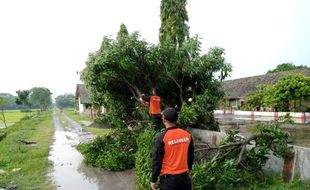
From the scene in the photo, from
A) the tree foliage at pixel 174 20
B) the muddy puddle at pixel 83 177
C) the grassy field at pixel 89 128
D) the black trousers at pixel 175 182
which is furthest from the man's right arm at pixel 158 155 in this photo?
the tree foliage at pixel 174 20

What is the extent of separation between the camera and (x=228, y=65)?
38.6 ft

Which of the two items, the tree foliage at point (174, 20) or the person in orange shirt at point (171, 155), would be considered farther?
the tree foliage at point (174, 20)

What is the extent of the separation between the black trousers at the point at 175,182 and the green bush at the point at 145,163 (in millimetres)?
2378

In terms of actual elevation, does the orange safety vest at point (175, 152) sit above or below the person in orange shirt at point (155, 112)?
below

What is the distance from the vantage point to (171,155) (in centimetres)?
446

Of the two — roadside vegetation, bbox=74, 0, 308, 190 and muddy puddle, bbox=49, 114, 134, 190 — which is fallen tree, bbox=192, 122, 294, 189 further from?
muddy puddle, bbox=49, 114, 134, 190

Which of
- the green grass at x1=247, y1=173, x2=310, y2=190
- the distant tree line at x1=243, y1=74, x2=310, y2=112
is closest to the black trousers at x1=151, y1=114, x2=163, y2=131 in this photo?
the green grass at x1=247, y1=173, x2=310, y2=190

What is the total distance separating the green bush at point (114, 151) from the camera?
1034 cm

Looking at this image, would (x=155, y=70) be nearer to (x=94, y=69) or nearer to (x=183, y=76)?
(x=183, y=76)

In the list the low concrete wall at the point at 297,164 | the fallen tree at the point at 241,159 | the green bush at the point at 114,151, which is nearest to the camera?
the low concrete wall at the point at 297,164

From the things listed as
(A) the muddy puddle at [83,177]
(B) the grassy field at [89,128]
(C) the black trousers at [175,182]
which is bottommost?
(A) the muddy puddle at [83,177]

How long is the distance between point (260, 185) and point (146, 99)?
5.74 metres

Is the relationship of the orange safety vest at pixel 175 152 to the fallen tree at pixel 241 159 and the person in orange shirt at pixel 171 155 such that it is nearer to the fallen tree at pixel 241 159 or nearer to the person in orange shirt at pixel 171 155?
the person in orange shirt at pixel 171 155

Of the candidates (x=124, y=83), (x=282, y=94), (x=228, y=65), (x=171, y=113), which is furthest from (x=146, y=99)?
(x=282, y=94)
